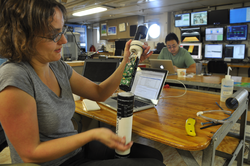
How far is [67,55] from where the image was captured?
3.27 metres

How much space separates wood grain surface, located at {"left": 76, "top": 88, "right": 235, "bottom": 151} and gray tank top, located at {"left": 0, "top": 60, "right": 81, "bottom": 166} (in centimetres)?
28

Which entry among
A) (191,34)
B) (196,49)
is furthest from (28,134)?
(191,34)

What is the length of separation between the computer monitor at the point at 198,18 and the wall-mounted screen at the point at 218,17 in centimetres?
15

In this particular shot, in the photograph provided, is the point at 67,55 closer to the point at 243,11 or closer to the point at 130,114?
the point at 130,114

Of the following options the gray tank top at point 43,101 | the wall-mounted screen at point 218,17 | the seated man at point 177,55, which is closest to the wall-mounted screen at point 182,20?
the wall-mounted screen at point 218,17

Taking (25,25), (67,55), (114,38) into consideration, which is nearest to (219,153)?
(25,25)

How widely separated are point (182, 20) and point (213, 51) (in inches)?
56.0

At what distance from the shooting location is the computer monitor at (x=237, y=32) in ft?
17.2

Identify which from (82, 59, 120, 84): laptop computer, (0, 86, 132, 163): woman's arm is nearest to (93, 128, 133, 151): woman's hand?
(0, 86, 132, 163): woman's arm

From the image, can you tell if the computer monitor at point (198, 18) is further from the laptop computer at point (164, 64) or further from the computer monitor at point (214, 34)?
the laptop computer at point (164, 64)

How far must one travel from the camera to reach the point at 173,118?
1.07 m

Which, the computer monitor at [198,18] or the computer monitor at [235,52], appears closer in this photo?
the computer monitor at [235,52]

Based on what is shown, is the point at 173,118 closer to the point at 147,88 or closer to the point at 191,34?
the point at 147,88

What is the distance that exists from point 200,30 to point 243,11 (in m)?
1.20
